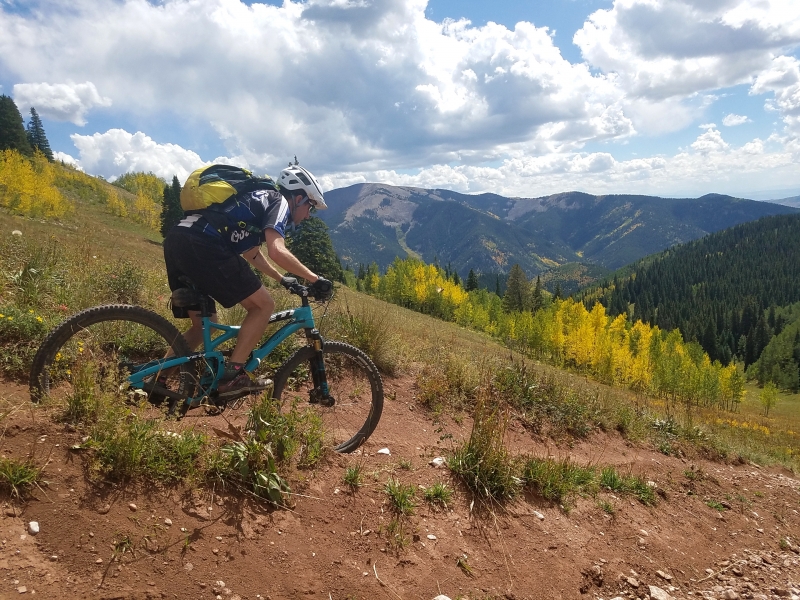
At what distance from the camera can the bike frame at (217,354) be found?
371 cm

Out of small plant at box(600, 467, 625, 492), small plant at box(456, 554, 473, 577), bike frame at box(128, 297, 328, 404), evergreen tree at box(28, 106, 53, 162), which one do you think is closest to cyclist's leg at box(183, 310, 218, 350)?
bike frame at box(128, 297, 328, 404)

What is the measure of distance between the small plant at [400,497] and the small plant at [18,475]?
2.42 m

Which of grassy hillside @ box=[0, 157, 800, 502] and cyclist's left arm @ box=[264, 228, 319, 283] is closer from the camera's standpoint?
cyclist's left arm @ box=[264, 228, 319, 283]

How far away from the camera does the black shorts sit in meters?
3.72

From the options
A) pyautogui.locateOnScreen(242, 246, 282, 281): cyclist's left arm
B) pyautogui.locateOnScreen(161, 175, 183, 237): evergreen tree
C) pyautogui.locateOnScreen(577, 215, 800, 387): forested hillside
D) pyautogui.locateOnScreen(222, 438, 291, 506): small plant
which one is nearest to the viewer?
pyautogui.locateOnScreen(222, 438, 291, 506): small plant

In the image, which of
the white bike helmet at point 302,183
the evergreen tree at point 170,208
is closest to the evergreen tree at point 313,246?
the evergreen tree at point 170,208

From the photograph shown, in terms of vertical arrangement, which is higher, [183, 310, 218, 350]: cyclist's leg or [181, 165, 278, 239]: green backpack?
[181, 165, 278, 239]: green backpack

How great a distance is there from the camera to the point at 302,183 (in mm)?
4219

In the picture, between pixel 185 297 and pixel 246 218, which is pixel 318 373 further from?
pixel 246 218

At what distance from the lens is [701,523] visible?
5078 millimetres

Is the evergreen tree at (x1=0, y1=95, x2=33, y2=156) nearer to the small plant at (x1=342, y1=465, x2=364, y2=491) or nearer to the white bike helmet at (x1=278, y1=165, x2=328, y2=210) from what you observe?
the white bike helmet at (x1=278, y1=165, x2=328, y2=210)

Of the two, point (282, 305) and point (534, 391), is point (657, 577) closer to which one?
point (534, 391)

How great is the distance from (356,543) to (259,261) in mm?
2552

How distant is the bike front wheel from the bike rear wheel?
3.04 ft
